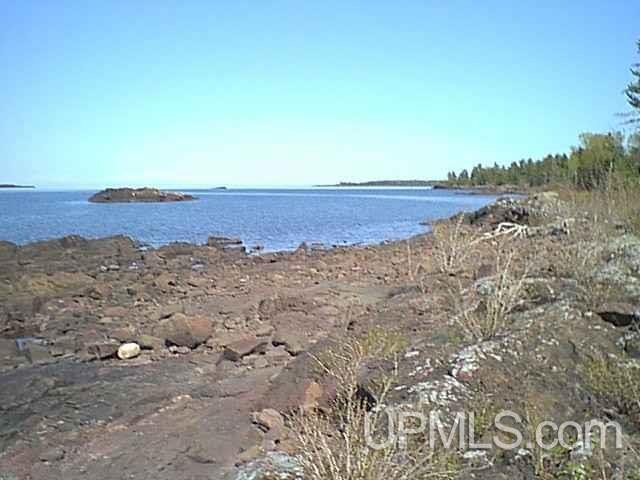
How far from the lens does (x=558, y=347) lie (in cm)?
603

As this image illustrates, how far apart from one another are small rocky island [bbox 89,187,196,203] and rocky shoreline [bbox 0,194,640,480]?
101719 millimetres

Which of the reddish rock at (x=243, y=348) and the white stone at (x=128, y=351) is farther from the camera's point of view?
the white stone at (x=128, y=351)

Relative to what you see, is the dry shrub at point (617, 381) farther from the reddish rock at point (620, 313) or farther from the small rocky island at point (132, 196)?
the small rocky island at point (132, 196)

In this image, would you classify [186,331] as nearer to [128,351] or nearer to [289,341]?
[128,351]

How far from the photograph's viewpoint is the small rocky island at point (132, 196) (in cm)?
11481

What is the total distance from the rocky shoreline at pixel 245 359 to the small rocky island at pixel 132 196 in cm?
10172

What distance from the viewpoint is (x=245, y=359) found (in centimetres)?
1018

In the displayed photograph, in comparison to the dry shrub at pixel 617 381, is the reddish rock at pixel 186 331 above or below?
below

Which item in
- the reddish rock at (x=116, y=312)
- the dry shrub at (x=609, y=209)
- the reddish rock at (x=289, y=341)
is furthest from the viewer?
the reddish rock at (x=116, y=312)

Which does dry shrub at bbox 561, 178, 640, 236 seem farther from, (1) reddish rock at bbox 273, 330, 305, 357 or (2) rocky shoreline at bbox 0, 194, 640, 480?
(1) reddish rock at bbox 273, 330, 305, 357

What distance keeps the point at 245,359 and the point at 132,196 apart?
119537 mm

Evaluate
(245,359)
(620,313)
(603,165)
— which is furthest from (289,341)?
(603,165)

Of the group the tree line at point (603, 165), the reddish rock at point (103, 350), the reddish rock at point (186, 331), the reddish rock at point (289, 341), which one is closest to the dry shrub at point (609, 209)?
the tree line at point (603, 165)

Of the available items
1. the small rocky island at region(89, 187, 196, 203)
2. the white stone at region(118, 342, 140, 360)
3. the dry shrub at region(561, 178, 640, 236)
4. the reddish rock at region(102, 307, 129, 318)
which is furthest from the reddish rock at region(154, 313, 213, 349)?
the small rocky island at region(89, 187, 196, 203)
